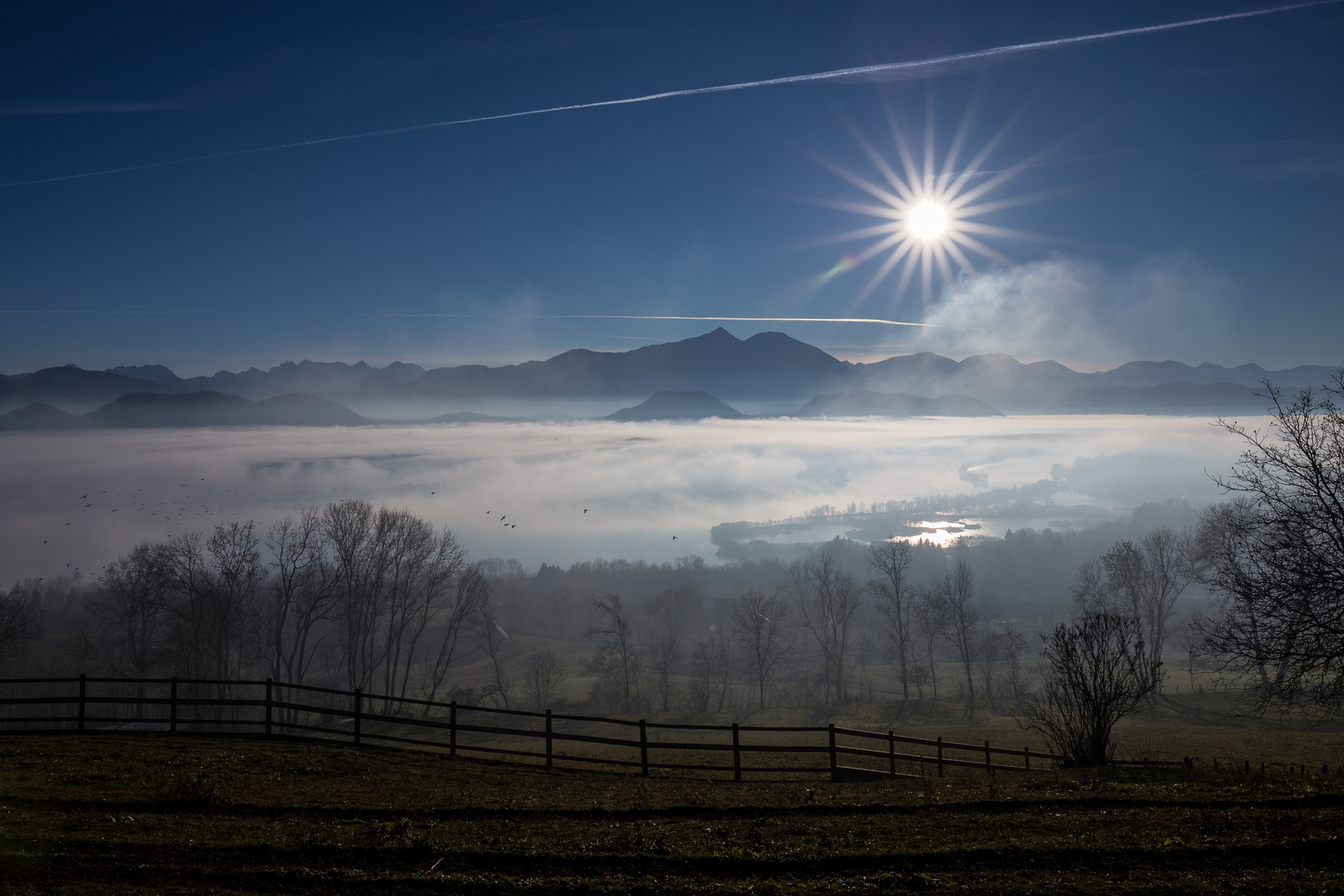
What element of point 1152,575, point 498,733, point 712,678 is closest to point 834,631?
point 712,678

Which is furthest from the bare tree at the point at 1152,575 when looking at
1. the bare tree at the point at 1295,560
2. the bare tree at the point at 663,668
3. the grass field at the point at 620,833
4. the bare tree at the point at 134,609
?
the bare tree at the point at 134,609

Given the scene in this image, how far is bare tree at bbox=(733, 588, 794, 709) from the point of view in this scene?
2790 inches

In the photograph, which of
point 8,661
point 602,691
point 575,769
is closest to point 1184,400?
point 602,691

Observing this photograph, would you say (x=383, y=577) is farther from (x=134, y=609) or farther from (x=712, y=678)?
(x=712, y=678)

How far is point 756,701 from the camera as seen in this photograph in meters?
76.4

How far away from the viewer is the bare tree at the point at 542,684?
212 ft

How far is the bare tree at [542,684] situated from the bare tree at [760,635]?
70.6 feet

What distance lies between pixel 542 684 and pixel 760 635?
81.3 ft

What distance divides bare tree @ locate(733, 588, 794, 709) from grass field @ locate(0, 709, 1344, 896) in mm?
55275

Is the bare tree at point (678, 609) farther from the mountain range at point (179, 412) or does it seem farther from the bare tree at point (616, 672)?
the mountain range at point (179, 412)

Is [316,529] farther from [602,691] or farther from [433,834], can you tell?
[433,834]

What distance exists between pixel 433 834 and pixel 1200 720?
52.3 meters

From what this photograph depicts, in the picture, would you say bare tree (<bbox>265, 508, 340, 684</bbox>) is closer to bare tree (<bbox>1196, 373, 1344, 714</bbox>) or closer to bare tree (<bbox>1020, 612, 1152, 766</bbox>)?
bare tree (<bbox>1020, 612, 1152, 766</bbox>)

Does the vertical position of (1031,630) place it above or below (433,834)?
Result: below
